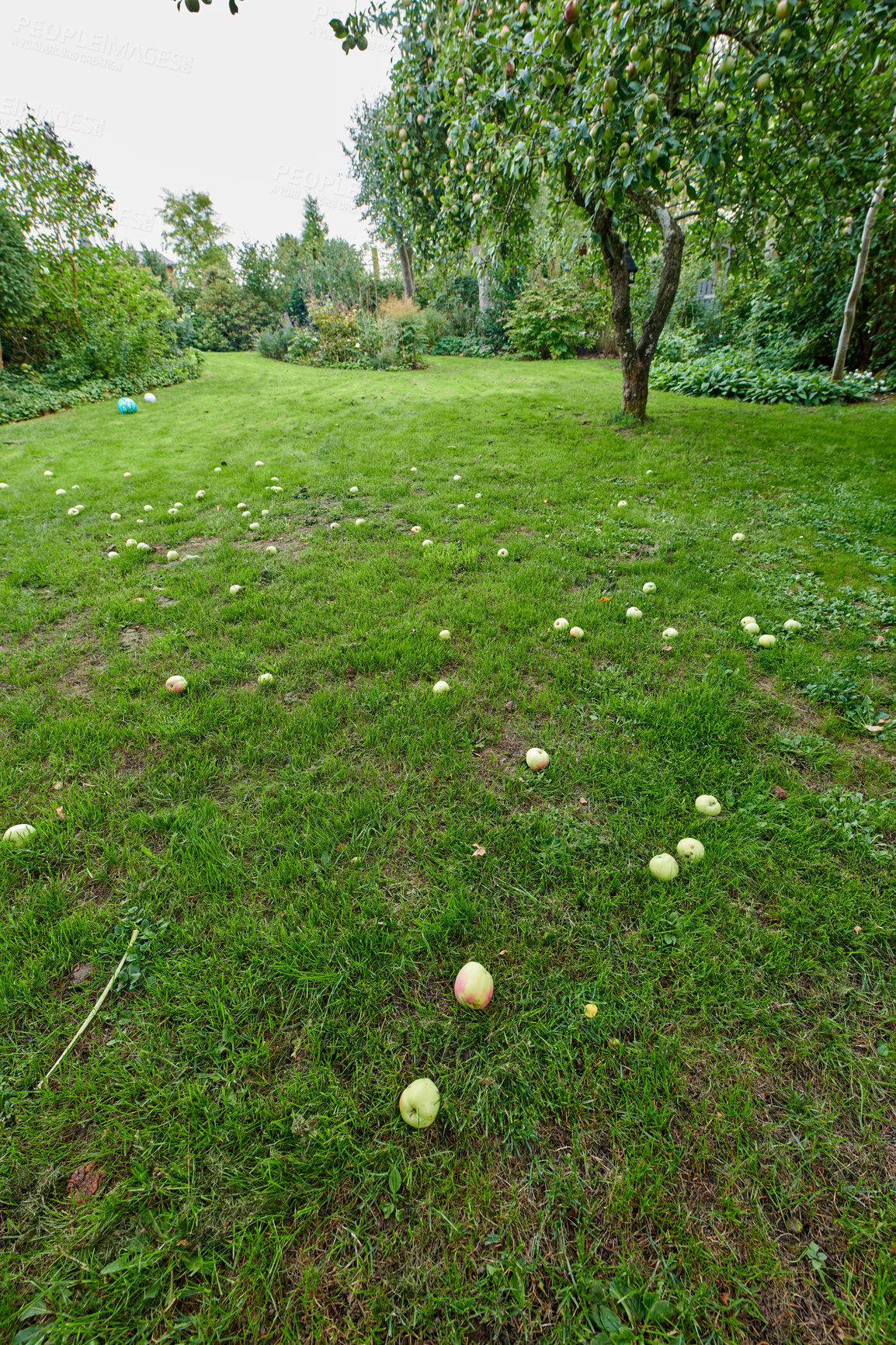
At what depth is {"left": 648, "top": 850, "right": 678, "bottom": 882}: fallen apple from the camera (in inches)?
69.6

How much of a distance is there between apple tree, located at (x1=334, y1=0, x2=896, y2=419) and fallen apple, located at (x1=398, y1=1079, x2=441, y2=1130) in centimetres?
399

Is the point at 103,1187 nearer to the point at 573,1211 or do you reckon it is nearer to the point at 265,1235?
the point at 265,1235

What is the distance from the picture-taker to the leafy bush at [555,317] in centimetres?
1543

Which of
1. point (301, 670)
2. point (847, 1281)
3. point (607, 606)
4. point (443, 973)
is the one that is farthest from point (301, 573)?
point (847, 1281)

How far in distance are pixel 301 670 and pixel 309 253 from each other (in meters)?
31.9

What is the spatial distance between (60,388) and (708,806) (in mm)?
14324

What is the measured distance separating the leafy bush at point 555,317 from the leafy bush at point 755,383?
5225 millimetres

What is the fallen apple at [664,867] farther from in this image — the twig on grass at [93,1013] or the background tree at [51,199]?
the background tree at [51,199]

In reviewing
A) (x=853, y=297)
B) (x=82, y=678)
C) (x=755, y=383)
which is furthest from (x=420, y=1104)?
(x=853, y=297)

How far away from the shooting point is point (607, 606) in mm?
3289

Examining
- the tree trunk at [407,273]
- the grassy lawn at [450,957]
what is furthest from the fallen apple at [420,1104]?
the tree trunk at [407,273]

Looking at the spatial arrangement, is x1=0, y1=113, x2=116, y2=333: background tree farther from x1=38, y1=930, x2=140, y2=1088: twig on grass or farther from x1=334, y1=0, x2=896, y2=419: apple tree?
x1=38, y1=930, x2=140, y2=1088: twig on grass

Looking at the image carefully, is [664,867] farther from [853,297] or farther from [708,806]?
[853,297]

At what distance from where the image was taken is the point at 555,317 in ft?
50.4
